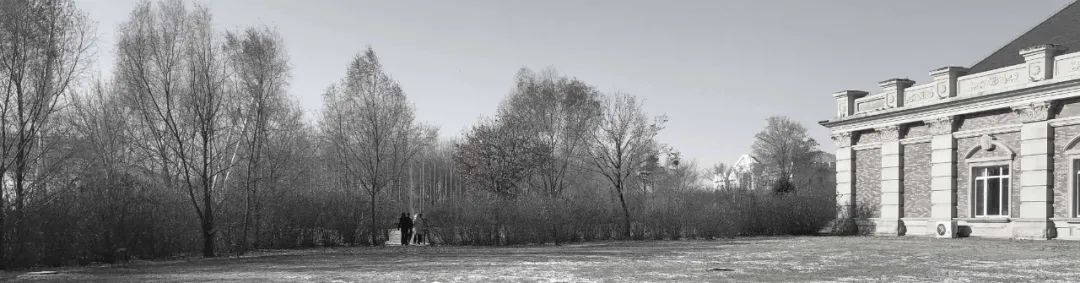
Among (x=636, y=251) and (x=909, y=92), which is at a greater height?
(x=909, y=92)

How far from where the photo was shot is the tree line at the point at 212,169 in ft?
71.4

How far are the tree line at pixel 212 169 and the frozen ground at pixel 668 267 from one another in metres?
1.95

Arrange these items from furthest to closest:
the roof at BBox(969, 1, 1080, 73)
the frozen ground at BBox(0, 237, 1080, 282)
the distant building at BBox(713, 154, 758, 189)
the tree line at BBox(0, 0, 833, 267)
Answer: the distant building at BBox(713, 154, 758, 189) < the roof at BBox(969, 1, 1080, 73) < the tree line at BBox(0, 0, 833, 267) < the frozen ground at BBox(0, 237, 1080, 282)

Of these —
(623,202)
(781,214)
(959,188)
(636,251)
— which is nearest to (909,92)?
(959,188)

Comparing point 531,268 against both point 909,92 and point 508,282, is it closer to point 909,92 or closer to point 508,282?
point 508,282

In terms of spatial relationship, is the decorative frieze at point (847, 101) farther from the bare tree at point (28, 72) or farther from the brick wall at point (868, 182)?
the bare tree at point (28, 72)

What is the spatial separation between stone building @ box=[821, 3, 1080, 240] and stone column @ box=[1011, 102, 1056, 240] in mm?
30

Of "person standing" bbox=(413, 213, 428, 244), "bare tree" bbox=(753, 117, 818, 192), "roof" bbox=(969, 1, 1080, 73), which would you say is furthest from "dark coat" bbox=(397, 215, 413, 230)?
"bare tree" bbox=(753, 117, 818, 192)

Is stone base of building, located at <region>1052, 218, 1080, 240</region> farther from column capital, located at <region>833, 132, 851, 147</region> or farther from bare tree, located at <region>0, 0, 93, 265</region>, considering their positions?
bare tree, located at <region>0, 0, 93, 265</region>

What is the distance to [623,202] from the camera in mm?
35719

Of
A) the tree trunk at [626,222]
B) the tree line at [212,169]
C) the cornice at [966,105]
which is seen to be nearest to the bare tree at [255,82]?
the tree line at [212,169]

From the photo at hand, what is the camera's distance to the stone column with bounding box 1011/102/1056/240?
26.8m

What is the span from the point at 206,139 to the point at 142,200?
A: 276cm

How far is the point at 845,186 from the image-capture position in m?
36.5
